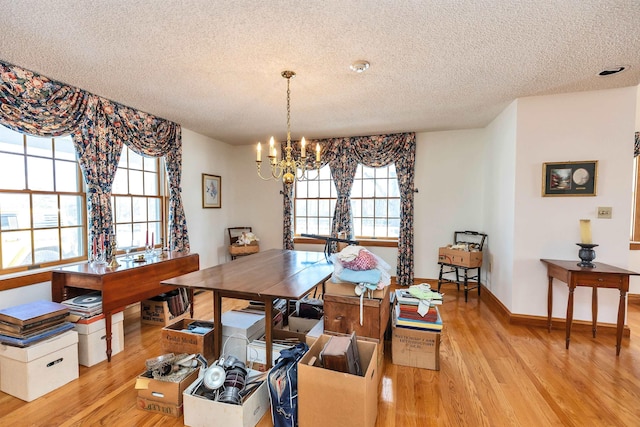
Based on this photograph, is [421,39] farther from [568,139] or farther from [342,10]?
[568,139]

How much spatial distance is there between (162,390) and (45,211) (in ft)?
7.52

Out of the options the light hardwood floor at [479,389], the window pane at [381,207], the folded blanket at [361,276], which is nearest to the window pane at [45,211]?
the light hardwood floor at [479,389]

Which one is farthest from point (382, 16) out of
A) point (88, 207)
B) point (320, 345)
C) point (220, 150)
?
point (220, 150)

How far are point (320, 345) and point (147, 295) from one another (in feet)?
6.30

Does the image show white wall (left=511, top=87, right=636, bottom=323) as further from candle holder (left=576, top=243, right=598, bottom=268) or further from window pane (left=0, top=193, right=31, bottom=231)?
window pane (left=0, top=193, right=31, bottom=231)

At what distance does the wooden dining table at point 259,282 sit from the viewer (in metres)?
2.00

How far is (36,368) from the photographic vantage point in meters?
2.01

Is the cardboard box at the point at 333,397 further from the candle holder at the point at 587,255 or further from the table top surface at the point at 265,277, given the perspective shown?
the candle holder at the point at 587,255

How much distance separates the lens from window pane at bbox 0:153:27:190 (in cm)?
259

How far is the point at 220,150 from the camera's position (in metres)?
5.30

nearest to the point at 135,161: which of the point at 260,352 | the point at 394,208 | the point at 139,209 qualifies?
the point at 139,209

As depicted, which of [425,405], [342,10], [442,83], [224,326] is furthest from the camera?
[442,83]

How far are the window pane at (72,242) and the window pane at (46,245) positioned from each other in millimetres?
63

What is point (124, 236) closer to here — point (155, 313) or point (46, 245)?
point (46, 245)
